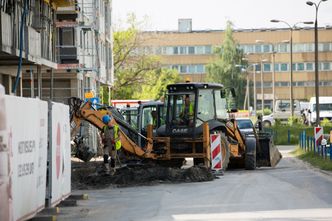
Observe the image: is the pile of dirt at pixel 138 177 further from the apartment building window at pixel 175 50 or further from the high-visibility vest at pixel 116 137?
the apartment building window at pixel 175 50

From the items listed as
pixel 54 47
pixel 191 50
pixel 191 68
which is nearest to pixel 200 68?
pixel 191 68

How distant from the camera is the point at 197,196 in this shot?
76.0 ft

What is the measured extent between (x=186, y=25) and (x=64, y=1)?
88.1 m

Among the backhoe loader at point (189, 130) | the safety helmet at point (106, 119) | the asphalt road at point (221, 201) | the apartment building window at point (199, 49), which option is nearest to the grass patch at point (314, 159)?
the backhoe loader at point (189, 130)

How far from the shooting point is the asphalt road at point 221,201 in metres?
18.4

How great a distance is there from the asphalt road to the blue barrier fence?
23.2 feet

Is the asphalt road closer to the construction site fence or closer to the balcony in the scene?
the construction site fence

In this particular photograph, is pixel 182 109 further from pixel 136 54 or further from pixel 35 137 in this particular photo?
pixel 136 54

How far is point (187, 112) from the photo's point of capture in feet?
106

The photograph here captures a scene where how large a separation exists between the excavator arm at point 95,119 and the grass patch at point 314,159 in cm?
615

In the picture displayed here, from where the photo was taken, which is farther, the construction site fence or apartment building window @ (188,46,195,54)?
apartment building window @ (188,46,195,54)

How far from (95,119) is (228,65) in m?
108

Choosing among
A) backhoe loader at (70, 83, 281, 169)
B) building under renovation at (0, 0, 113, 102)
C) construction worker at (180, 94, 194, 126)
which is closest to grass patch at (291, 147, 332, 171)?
backhoe loader at (70, 83, 281, 169)

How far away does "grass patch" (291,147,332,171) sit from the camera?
33666 mm
